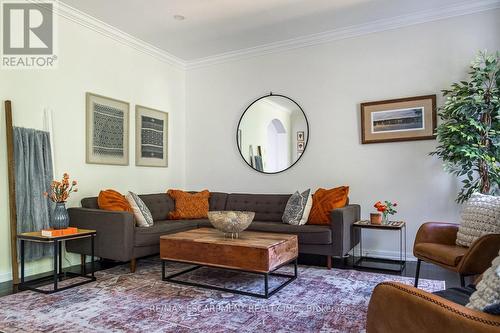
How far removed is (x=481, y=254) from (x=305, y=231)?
1.71 m

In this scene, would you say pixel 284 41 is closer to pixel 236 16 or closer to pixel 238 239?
pixel 236 16

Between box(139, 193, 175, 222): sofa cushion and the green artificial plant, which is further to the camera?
box(139, 193, 175, 222): sofa cushion

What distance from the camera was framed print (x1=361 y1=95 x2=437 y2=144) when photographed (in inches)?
162

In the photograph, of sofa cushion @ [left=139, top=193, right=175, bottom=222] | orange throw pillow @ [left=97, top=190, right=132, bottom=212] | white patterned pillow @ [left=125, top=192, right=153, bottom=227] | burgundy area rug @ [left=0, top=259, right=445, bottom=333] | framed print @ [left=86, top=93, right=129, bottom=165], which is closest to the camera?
burgundy area rug @ [left=0, top=259, right=445, bottom=333]

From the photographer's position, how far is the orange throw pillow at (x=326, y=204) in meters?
4.03

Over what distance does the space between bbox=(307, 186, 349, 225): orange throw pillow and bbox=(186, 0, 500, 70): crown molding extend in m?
2.02

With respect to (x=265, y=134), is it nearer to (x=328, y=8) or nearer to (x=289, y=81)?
(x=289, y=81)

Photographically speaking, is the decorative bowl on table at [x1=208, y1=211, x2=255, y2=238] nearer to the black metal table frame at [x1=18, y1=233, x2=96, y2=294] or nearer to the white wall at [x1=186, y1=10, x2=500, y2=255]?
the black metal table frame at [x1=18, y1=233, x2=96, y2=294]

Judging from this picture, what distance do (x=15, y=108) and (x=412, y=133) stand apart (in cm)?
428

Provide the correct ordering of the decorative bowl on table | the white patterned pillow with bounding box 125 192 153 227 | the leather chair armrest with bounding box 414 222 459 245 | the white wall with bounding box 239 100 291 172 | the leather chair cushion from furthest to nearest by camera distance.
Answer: the white wall with bounding box 239 100 291 172 < the white patterned pillow with bounding box 125 192 153 227 < the decorative bowl on table < the leather chair armrest with bounding box 414 222 459 245 < the leather chair cushion

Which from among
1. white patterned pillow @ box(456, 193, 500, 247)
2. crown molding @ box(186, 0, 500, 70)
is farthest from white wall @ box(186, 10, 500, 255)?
white patterned pillow @ box(456, 193, 500, 247)

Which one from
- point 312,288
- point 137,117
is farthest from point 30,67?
point 312,288

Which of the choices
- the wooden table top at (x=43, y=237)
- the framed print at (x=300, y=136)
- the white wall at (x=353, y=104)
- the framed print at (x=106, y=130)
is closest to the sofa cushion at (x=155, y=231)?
the wooden table top at (x=43, y=237)

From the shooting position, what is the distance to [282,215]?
446cm
